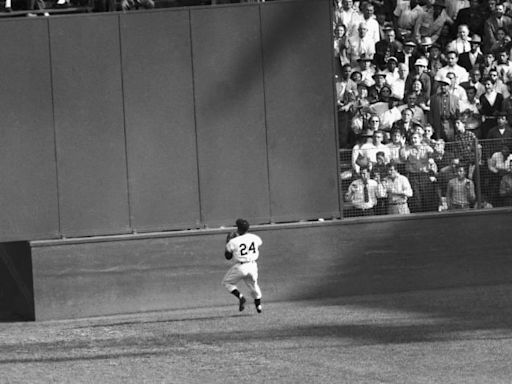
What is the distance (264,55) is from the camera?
843 inches

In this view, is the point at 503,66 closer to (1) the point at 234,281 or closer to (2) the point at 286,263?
(2) the point at 286,263

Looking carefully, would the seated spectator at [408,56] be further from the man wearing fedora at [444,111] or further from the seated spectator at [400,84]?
the man wearing fedora at [444,111]

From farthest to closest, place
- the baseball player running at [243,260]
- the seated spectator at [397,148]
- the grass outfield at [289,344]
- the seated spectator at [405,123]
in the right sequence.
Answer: the seated spectator at [405,123]
the seated spectator at [397,148]
the baseball player running at [243,260]
the grass outfield at [289,344]

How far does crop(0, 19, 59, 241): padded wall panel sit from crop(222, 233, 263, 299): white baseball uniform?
328 cm

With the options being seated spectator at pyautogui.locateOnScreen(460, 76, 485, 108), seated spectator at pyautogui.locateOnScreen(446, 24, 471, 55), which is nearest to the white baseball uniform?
seated spectator at pyautogui.locateOnScreen(460, 76, 485, 108)

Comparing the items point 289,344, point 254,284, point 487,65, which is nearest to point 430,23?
point 487,65

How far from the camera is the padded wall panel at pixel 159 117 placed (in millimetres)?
20984

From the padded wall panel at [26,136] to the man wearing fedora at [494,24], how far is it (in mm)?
9320

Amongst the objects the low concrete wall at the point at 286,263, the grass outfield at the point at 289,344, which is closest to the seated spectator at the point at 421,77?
the low concrete wall at the point at 286,263

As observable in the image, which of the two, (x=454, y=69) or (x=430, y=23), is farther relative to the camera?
(x=430, y=23)

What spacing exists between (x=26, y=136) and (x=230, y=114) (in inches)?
133

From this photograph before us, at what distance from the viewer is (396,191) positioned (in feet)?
70.4

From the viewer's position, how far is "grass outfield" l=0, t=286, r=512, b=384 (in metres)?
14.5

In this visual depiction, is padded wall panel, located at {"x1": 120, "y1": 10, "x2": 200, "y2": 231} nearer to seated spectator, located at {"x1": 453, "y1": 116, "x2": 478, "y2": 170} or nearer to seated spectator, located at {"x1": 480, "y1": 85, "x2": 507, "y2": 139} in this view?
Answer: seated spectator, located at {"x1": 453, "y1": 116, "x2": 478, "y2": 170}
